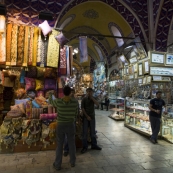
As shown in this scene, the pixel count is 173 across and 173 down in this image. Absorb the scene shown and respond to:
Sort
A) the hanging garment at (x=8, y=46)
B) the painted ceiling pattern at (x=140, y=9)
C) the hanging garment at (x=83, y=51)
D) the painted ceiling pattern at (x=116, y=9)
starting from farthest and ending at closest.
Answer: the painted ceiling pattern at (x=140, y=9), the hanging garment at (x=83, y=51), the painted ceiling pattern at (x=116, y=9), the hanging garment at (x=8, y=46)

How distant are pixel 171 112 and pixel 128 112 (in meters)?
1.89

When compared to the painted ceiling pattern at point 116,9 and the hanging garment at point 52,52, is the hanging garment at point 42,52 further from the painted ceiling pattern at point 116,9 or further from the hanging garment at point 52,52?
the painted ceiling pattern at point 116,9

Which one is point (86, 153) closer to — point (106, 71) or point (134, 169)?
point (134, 169)

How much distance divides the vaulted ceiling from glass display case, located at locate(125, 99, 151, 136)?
9.08ft

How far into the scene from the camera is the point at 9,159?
126 inches

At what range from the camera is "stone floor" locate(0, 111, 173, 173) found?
2.78 m

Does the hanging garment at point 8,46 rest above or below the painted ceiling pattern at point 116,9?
below

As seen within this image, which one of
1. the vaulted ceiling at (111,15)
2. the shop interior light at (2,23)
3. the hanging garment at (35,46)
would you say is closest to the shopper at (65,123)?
the hanging garment at (35,46)

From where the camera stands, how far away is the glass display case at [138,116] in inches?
203

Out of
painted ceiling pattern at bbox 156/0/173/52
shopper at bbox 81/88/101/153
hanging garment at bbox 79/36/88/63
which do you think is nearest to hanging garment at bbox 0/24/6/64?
shopper at bbox 81/88/101/153

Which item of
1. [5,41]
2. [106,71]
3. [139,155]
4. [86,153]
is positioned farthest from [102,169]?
[106,71]

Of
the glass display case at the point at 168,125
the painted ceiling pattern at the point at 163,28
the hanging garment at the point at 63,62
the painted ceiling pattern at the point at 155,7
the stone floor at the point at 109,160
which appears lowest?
the stone floor at the point at 109,160

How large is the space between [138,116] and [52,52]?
139 inches

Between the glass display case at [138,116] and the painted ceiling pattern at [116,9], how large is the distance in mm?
2893
